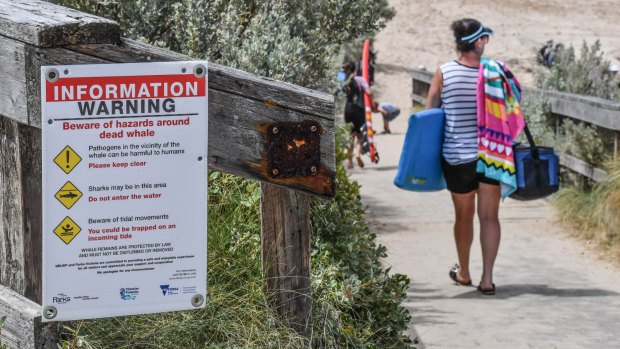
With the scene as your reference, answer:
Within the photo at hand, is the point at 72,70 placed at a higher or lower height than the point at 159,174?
higher

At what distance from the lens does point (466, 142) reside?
7.61m

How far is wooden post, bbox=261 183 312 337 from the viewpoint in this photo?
12.1 ft

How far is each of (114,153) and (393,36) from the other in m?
33.7

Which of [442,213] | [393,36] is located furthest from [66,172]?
[393,36]

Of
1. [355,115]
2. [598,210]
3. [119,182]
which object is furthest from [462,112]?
[355,115]

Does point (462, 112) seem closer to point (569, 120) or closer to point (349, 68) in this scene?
point (569, 120)

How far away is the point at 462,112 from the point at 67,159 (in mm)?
4757

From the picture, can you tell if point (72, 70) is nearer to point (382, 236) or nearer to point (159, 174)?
point (159, 174)

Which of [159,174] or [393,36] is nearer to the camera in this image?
[159,174]

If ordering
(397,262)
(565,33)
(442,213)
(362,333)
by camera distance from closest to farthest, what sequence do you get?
(362,333), (397,262), (442,213), (565,33)

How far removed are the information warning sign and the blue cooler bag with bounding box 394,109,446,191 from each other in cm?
444

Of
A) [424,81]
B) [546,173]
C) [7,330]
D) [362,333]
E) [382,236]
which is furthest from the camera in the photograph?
[424,81]

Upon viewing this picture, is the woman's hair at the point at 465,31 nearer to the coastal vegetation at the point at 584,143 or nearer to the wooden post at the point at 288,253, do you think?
the coastal vegetation at the point at 584,143

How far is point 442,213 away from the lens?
10.7 metres
